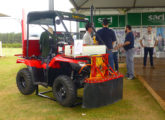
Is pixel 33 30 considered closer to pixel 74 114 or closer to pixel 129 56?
pixel 74 114

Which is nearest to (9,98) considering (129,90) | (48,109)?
(48,109)

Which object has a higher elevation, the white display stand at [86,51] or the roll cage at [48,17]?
the roll cage at [48,17]

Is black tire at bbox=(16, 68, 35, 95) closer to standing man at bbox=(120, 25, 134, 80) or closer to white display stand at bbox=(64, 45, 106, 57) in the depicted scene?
white display stand at bbox=(64, 45, 106, 57)

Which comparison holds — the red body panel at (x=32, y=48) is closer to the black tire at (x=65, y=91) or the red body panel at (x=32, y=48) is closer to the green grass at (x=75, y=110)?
the green grass at (x=75, y=110)

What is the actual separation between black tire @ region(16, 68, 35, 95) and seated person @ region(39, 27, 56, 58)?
68 cm

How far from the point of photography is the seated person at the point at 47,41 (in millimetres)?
4465

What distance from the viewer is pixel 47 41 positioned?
4.53 m

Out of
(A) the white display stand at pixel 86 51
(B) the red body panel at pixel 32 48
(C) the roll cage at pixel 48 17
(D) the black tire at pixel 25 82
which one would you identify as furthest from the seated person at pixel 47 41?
(D) the black tire at pixel 25 82

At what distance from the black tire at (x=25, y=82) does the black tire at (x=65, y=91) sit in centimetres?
86

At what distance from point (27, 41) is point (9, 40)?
88.0 feet

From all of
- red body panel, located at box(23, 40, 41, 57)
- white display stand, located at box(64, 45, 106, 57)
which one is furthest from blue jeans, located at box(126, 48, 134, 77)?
red body panel, located at box(23, 40, 41, 57)

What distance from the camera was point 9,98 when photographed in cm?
495

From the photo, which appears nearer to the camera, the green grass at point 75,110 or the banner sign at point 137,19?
the green grass at point 75,110

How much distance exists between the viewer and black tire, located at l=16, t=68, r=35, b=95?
4.86m
